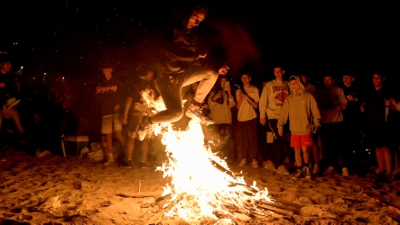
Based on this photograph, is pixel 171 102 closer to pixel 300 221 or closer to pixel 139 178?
pixel 139 178

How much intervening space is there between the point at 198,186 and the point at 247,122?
10.9ft

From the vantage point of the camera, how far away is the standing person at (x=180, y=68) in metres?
4.56

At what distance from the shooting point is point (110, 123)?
25.1 feet

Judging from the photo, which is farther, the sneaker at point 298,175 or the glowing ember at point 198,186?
the sneaker at point 298,175

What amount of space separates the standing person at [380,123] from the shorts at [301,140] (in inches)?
49.7

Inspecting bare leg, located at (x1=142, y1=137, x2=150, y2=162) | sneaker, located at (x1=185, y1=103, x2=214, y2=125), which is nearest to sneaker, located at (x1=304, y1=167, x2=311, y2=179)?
sneaker, located at (x1=185, y1=103, x2=214, y2=125)

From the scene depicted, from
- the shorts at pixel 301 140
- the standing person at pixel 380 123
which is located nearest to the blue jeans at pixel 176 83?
the shorts at pixel 301 140

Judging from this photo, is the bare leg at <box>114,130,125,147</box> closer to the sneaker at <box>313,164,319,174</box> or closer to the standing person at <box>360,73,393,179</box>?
the sneaker at <box>313,164,319,174</box>

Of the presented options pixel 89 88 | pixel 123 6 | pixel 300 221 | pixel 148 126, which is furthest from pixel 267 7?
pixel 300 221

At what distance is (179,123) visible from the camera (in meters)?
6.56

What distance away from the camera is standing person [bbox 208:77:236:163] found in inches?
315

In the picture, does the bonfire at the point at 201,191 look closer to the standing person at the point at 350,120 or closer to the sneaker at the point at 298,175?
the sneaker at the point at 298,175

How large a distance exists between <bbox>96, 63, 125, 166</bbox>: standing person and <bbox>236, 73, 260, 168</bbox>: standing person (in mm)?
2977

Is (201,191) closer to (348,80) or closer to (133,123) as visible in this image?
(133,123)
